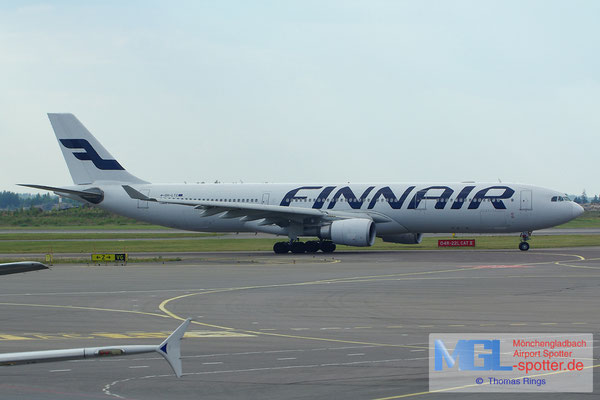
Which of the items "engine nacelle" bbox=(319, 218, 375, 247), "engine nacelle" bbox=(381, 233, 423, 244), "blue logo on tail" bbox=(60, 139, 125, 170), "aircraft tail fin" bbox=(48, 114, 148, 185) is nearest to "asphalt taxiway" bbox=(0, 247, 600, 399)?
"engine nacelle" bbox=(319, 218, 375, 247)

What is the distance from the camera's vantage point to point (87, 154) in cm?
5938

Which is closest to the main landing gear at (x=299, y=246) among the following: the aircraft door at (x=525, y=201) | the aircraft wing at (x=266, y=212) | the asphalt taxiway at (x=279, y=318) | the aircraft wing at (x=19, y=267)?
the aircraft wing at (x=266, y=212)

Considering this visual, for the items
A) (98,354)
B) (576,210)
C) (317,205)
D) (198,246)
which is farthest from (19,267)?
(198,246)

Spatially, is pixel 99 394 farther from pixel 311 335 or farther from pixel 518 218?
pixel 518 218

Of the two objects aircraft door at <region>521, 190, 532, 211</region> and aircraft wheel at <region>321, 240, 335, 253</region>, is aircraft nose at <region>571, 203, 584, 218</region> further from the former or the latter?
aircraft wheel at <region>321, 240, 335, 253</region>

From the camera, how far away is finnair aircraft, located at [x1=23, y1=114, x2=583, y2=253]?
51562 mm

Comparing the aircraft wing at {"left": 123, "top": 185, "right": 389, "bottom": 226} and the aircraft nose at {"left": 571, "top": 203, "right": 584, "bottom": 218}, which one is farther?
the aircraft nose at {"left": 571, "top": 203, "right": 584, "bottom": 218}

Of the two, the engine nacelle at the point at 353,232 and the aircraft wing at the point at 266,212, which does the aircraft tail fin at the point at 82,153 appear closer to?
the aircraft wing at the point at 266,212

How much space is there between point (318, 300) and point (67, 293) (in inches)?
373

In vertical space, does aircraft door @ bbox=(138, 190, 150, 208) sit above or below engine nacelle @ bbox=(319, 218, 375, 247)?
→ above

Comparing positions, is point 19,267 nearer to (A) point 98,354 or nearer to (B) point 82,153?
(A) point 98,354

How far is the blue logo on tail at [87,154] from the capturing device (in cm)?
5943

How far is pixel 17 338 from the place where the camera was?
63.8 feet

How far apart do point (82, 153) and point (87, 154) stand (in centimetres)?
39
